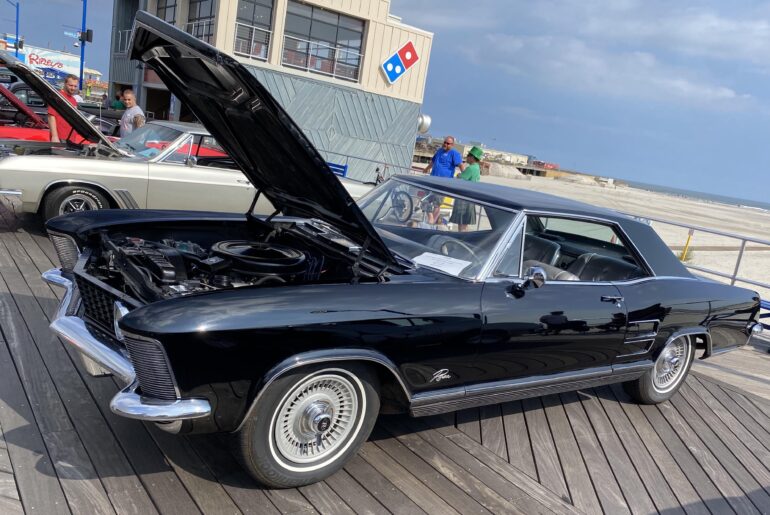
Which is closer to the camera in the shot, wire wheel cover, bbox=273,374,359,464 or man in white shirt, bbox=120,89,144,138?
wire wheel cover, bbox=273,374,359,464

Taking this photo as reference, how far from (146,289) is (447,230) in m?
1.85

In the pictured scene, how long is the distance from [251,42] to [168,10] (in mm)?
5937

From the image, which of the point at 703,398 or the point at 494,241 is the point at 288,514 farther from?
the point at 703,398

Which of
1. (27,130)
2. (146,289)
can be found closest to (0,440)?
(146,289)

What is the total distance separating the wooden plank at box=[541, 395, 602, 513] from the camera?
325 centimetres

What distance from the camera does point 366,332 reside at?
282cm

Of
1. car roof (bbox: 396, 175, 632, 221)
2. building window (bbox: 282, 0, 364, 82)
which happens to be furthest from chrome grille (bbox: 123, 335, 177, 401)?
building window (bbox: 282, 0, 364, 82)

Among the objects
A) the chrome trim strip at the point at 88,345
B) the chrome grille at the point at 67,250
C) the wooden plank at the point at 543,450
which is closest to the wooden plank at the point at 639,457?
the wooden plank at the point at 543,450

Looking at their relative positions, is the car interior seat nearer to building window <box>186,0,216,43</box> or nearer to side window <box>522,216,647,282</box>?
side window <box>522,216,647,282</box>

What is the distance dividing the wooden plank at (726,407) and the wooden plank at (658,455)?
0.71 meters

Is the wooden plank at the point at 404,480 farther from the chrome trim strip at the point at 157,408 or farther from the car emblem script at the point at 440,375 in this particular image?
the chrome trim strip at the point at 157,408

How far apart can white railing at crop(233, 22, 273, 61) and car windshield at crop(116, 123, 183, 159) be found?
42.3 ft

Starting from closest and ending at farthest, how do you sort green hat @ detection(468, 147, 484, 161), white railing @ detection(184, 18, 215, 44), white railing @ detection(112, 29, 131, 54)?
green hat @ detection(468, 147, 484, 161)
white railing @ detection(184, 18, 215, 44)
white railing @ detection(112, 29, 131, 54)

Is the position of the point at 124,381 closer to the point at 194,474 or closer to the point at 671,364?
the point at 194,474
